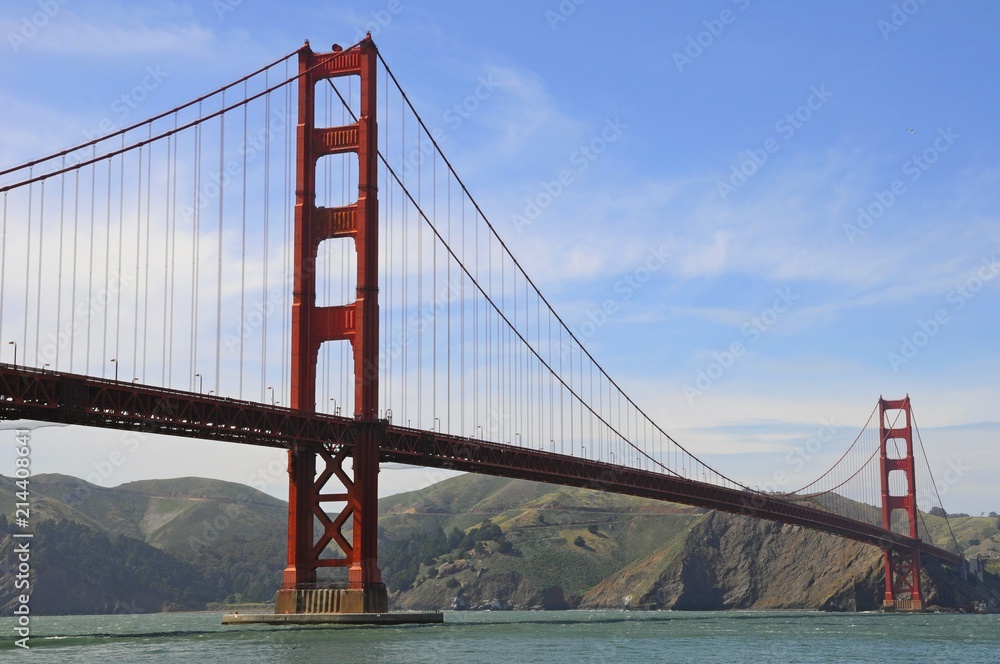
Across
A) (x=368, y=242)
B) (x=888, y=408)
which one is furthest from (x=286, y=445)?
(x=888, y=408)

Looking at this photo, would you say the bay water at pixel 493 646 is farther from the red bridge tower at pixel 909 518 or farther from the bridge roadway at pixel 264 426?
the red bridge tower at pixel 909 518

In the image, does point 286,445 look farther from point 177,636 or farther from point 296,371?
point 177,636

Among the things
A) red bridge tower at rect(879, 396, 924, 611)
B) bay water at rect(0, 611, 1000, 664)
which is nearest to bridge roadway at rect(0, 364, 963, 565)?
bay water at rect(0, 611, 1000, 664)

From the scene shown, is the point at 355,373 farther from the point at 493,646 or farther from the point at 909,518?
the point at 909,518

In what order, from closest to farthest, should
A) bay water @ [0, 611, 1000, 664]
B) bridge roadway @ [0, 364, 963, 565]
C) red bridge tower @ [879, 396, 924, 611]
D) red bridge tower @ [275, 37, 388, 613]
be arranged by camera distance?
bay water @ [0, 611, 1000, 664] → bridge roadway @ [0, 364, 963, 565] → red bridge tower @ [275, 37, 388, 613] → red bridge tower @ [879, 396, 924, 611]

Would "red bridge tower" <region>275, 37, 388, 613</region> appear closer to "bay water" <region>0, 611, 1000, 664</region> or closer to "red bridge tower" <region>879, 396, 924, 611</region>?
"bay water" <region>0, 611, 1000, 664</region>

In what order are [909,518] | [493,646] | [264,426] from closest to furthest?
[493,646]
[264,426]
[909,518]

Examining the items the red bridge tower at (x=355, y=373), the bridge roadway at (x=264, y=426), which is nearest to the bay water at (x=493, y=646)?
the red bridge tower at (x=355, y=373)

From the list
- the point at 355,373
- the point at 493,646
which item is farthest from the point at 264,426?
the point at 493,646
